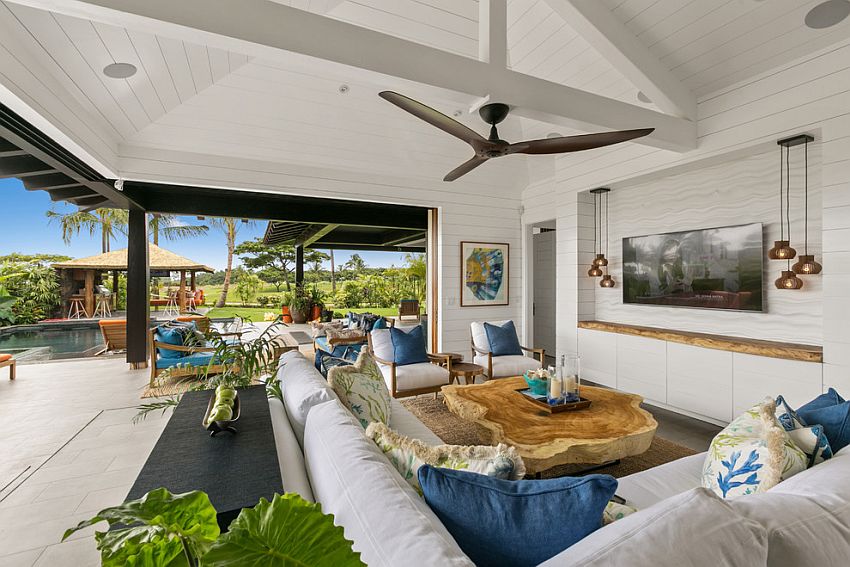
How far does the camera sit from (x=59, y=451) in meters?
3.10

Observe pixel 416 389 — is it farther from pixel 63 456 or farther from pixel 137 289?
pixel 137 289

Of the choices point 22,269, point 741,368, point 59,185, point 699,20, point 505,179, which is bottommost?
point 741,368

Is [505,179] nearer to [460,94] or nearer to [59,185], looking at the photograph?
[460,94]

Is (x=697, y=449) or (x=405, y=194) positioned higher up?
(x=405, y=194)

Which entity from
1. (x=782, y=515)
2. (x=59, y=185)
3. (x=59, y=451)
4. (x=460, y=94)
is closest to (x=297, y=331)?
(x=59, y=185)

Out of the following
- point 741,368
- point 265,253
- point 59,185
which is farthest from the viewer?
point 265,253

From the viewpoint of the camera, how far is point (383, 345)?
4242 mm

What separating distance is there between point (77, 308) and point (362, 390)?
11.5 meters

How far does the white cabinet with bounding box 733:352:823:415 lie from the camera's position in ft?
10.2

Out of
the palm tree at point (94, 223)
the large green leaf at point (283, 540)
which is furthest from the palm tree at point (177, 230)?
the large green leaf at point (283, 540)

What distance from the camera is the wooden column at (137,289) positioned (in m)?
5.50

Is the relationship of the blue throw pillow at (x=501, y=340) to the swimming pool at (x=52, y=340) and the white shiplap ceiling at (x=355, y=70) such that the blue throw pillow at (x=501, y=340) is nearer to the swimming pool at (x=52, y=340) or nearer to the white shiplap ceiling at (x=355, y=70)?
the white shiplap ceiling at (x=355, y=70)

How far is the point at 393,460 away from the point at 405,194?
494 cm

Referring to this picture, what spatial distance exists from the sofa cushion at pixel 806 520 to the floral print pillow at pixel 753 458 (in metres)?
0.15
